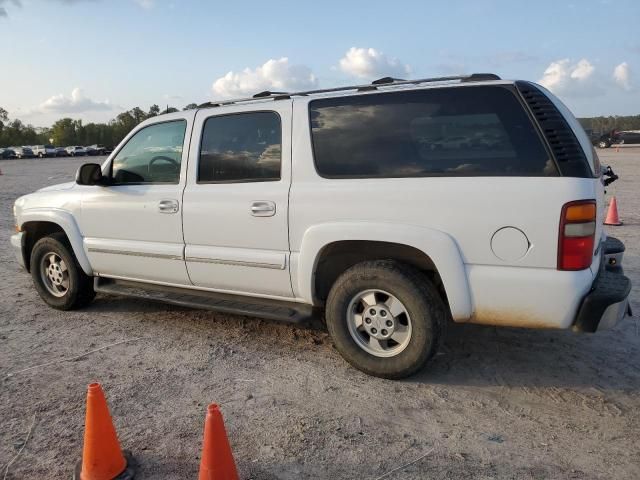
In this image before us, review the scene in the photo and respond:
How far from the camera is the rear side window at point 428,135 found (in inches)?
123

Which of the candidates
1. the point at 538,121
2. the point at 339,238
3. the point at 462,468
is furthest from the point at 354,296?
the point at 538,121

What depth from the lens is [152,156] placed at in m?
4.56

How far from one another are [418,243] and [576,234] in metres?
0.90

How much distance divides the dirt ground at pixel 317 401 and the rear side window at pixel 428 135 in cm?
145

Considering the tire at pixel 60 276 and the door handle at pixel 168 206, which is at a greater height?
the door handle at pixel 168 206

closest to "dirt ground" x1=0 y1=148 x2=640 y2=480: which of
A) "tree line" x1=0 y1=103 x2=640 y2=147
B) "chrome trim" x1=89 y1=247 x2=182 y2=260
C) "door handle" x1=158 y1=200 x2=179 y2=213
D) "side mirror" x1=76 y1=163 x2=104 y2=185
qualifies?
"chrome trim" x1=89 y1=247 x2=182 y2=260

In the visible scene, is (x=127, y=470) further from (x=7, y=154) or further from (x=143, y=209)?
(x=7, y=154)

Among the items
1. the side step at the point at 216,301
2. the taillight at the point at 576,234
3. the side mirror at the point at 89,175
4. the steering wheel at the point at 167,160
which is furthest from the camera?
the side mirror at the point at 89,175

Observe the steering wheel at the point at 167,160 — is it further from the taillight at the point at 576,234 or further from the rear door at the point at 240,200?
the taillight at the point at 576,234

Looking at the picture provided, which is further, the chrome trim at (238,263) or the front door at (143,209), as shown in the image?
the front door at (143,209)

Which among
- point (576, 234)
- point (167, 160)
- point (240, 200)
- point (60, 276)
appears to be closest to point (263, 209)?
point (240, 200)

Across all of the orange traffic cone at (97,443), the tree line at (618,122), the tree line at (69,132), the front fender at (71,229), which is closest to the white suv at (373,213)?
the front fender at (71,229)

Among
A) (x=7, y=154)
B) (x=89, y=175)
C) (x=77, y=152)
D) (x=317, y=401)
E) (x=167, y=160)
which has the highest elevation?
(x=167, y=160)

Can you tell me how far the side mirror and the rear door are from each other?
100 centimetres
